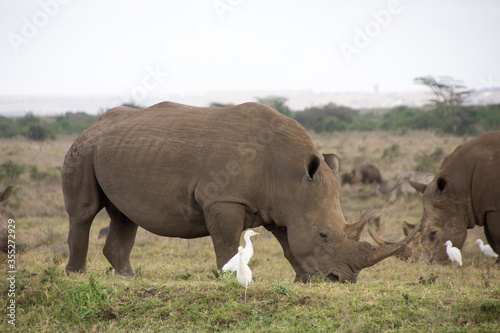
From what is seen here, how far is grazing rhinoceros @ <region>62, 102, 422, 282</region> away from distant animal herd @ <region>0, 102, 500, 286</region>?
0.01m

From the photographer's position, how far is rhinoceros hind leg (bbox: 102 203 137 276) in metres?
8.06

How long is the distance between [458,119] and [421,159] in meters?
14.1

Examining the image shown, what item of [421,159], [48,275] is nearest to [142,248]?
[48,275]

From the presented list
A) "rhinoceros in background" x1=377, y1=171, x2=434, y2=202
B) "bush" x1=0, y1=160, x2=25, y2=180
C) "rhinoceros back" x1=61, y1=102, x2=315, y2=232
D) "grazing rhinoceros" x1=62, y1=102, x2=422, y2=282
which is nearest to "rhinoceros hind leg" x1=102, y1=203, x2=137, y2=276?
"grazing rhinoceros" x1=62, y1=102, x2=422, y2=282

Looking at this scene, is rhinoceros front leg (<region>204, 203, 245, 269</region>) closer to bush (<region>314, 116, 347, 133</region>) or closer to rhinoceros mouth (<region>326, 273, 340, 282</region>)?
rhinoceros mouth (<region>326, 273, 340, 282</region>)

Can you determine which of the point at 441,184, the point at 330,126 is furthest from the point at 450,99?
the point at 441,184

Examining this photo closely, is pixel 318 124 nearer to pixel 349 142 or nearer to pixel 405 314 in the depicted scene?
pixel 349 142

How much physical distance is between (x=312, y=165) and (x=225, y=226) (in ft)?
3.79

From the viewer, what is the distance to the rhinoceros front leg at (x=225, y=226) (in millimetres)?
6594

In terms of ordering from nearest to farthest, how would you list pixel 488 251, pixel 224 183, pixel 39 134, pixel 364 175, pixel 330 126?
pixel 224 183
pixel 488 251
pixel 364 175
pixel 39 134
pixel 330 126

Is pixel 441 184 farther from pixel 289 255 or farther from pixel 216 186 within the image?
pixel 216 186

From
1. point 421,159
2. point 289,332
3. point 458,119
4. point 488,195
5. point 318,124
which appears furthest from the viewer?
point 318,124

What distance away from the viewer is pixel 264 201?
6.74 metres

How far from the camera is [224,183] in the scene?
6.61 m
